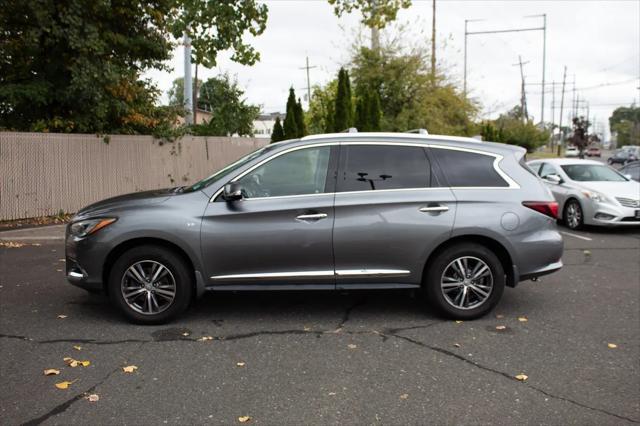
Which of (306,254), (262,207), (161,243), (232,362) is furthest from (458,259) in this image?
(161,243)

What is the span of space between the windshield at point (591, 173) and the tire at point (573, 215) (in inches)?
29.6

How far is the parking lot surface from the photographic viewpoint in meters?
3.63

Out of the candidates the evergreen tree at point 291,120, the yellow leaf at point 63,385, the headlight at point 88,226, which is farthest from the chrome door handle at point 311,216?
the evergreen tree at point 291,120

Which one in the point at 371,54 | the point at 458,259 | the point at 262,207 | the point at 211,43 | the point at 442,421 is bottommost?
the point at 442,421

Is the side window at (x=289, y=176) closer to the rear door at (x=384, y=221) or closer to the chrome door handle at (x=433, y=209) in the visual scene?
the rear door at (x=384, y=221)

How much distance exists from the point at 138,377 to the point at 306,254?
1.82 metres

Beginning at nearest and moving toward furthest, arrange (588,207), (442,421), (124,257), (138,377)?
(442,421) → (138,377) → (124,257) → (588,207)

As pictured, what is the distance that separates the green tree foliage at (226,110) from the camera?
20.2 m

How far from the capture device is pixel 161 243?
527 centimetres

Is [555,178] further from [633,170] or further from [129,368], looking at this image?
[129,368]

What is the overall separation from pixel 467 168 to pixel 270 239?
2.05 m

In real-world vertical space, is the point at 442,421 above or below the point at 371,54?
below

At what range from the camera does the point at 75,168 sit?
13.2m

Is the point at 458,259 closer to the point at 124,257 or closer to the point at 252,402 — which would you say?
the point at 252,402
